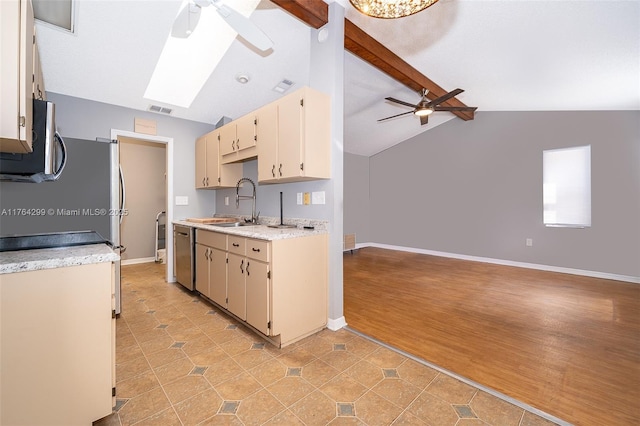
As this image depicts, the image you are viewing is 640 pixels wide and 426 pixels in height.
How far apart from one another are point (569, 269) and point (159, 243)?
765 cm

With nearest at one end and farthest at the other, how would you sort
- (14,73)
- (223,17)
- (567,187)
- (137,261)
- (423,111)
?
(14,73)
(223,17)
(423,111)
(567,187)
(137,261)

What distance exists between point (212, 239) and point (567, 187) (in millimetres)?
5847

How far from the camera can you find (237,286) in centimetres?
241

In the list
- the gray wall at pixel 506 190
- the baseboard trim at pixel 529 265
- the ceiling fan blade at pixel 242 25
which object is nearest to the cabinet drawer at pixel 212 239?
the ceiling fan blade at pixel 242 25

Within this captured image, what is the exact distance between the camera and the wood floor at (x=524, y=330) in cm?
162

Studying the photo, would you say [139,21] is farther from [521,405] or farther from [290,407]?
[521,405]

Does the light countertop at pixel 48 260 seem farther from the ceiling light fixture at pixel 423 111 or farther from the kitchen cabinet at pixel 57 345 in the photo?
the ceiling light fixture at pixel 423 111

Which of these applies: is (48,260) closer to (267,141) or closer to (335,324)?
(267,141)

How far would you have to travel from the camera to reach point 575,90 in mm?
3676

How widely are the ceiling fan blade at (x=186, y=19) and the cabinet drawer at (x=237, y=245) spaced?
1.73 meters

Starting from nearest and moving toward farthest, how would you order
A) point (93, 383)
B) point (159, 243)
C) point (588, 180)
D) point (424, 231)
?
point (93, 383) < point (588, 180) < point (159, 243) < point (424, 231)

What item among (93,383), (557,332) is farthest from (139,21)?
(557,332)

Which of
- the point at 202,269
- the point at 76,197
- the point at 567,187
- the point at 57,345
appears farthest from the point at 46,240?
the point at 567,187

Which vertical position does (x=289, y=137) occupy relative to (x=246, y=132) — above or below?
below
